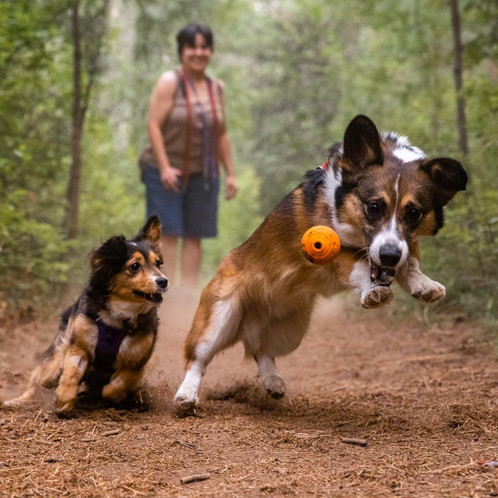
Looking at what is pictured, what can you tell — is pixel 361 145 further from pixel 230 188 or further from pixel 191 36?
pixel 191 36

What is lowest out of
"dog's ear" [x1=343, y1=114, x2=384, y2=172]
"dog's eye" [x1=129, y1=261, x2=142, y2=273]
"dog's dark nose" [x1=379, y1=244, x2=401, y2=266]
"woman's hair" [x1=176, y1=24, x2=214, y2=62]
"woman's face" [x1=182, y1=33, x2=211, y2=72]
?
"dog's eye" [x1=129, y1=261, x2=142, y2=273]

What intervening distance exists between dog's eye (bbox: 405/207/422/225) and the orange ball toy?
1.63 ft

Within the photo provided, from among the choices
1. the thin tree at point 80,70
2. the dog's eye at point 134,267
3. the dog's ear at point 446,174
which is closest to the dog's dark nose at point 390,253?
the dog's ear at point 446,174

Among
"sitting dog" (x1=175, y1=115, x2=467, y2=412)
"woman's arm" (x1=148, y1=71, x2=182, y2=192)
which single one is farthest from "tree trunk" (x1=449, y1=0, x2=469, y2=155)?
"sitting dog" (x1=175, y1=115, x2=467, y2=412)

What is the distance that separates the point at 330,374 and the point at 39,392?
295 cm

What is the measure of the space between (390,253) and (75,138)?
25.5 feet

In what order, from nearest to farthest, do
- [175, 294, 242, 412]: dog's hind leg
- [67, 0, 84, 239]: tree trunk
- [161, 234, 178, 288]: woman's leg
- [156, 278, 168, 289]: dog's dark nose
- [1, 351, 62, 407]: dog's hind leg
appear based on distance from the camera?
[156, 278, 168, 289]: dog's dark nose
[175, 294, 242, 412]: dog's hind leg
[1, 351, 62, 407]: dog's hind leg
[161, 234, 178, 288]: woman's leg
[67, 0, 84, 239]: tree trunk

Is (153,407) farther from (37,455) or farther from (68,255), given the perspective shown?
(68,255)

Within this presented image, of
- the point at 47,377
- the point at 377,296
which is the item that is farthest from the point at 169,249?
the point at 377,296

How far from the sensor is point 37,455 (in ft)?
12.1

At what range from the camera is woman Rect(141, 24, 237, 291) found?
8.00 metres

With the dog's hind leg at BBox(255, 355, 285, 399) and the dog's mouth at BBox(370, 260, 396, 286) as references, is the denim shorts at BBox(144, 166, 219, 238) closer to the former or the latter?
the dog's hind leg at BBox(255, 355, 285, 399)

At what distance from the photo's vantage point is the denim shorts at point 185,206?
8.09m

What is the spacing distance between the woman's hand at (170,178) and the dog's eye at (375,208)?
407 centimetres
